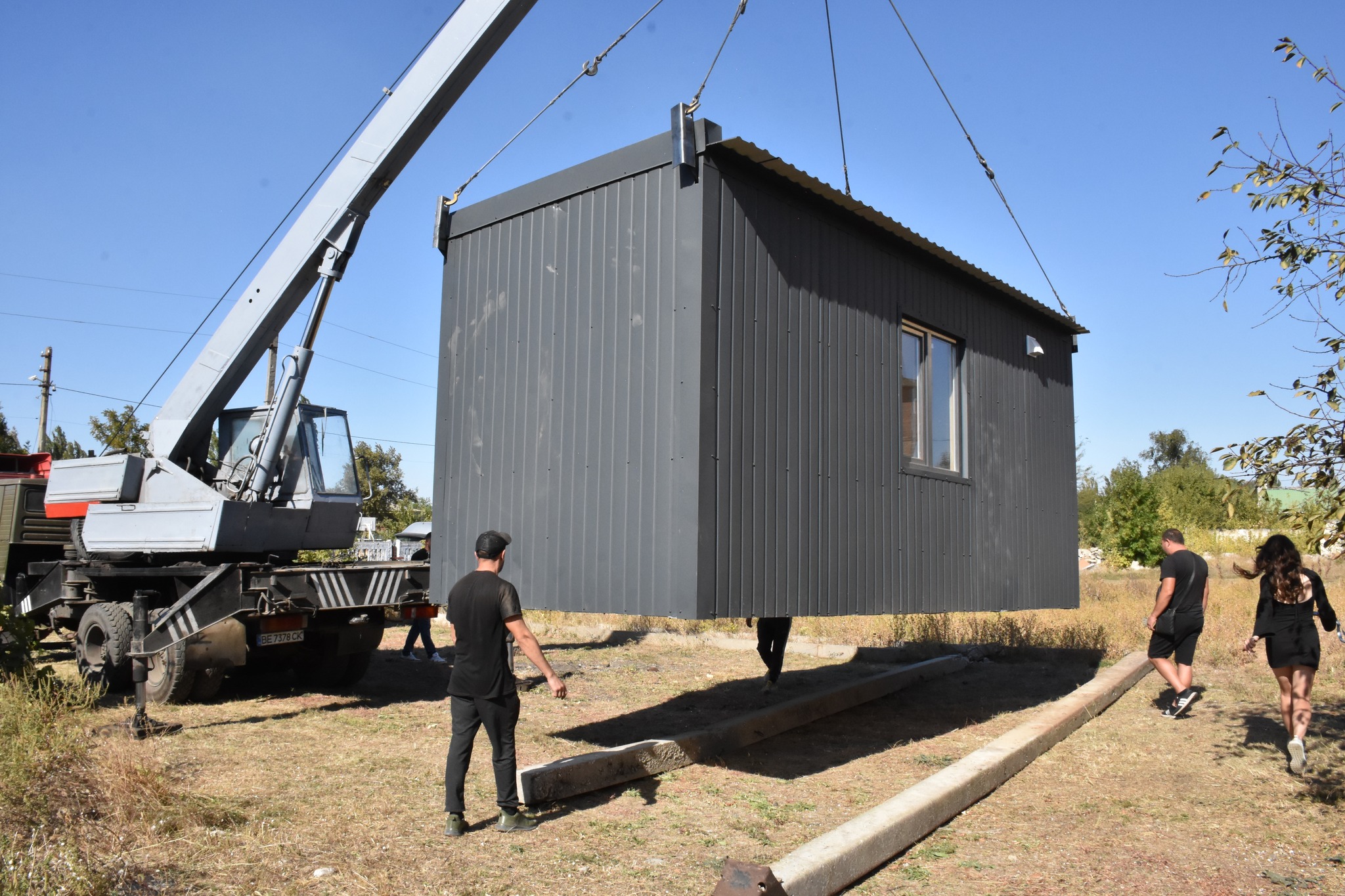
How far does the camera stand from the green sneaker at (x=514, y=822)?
16.5 ft

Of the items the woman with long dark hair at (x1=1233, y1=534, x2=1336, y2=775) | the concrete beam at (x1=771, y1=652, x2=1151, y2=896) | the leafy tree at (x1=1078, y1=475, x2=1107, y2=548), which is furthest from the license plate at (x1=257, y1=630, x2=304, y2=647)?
the leafy tree at (x1=1078, y1=475, x2=1107, y2=548)

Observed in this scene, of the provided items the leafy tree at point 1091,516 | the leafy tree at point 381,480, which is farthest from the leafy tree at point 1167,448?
the leafy tree at point 381,480

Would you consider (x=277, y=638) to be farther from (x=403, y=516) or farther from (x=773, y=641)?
(x=403, y=516)

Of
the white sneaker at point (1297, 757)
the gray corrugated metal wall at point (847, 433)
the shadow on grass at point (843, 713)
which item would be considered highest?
the gray corrugated metal wall at point (847, 433)

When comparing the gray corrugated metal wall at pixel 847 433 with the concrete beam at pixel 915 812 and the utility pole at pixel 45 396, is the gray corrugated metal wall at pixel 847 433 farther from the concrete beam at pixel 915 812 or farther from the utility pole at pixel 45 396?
the utility pole at pixel 45 396

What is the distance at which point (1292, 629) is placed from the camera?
21.1ft

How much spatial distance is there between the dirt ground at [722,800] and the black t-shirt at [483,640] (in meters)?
0.78

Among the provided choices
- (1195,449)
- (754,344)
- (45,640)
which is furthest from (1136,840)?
(1195,449)

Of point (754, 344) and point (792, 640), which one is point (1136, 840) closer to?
point (754, 344)

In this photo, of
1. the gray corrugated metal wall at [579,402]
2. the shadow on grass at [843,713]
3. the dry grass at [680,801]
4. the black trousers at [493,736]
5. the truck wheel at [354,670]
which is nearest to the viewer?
the dry grass at [680,801]

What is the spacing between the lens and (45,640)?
44.1ft

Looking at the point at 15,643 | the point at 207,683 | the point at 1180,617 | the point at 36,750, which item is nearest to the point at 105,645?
the point at 207,683

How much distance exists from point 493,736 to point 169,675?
184 inches

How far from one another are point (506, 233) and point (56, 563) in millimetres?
6383
